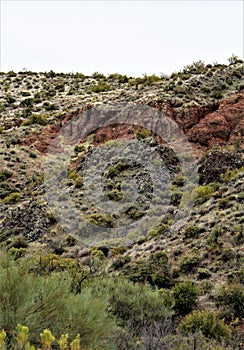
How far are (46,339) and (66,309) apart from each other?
3.55m

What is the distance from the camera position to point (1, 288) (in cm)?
931

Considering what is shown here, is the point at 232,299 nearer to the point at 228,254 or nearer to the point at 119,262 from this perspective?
the point at 228,254

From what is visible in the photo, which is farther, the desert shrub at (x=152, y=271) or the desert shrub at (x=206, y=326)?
the desert shrub at (x=152, y=271)

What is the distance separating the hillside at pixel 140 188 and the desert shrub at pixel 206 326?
0.35 meters

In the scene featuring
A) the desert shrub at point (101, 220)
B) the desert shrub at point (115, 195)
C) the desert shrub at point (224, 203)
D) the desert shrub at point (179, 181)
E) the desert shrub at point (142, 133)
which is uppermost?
the desert shrub at point (142, 133)

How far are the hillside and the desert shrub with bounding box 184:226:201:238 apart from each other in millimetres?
64

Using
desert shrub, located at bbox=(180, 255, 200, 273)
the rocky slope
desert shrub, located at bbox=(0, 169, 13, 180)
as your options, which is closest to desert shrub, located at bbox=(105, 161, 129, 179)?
the rocky slope

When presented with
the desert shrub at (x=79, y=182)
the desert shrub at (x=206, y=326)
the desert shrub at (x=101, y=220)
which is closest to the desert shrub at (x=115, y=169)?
the desert shrub at (x=79, y=182)

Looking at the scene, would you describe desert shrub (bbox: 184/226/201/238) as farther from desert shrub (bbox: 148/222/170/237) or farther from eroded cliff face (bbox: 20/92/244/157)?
eroded cliff face (bbox: 20/92/244/157)

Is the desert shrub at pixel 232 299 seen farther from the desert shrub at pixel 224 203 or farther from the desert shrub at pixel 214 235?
the desert shrub at pixel 224 203

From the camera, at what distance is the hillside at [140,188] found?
2092 cm

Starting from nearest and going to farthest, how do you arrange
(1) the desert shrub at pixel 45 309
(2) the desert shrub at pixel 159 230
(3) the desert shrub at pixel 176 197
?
(1) the desert shrub at pixel 45 309 < (2) the desert shrub at pixel 159 230 < (3) the desert shrub at pixel 176 197

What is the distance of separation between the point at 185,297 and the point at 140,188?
1349 centimetres

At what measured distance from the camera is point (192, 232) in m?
24.0
